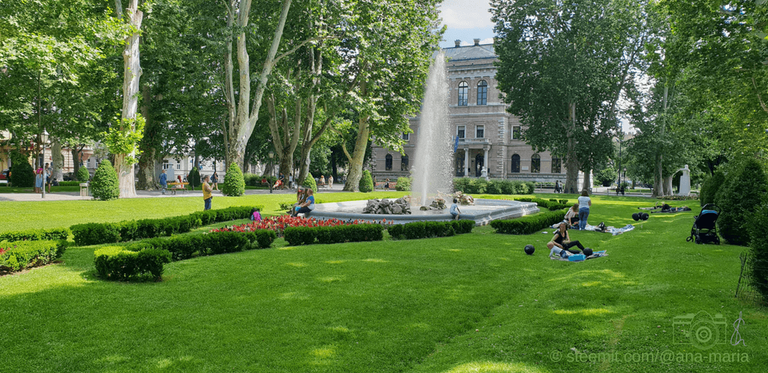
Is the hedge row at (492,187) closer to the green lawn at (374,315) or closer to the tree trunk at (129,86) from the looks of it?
the tree trunk at (129,86)

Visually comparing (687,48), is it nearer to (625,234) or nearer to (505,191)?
(625,234)

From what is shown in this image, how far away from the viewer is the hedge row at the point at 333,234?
12.0 metres

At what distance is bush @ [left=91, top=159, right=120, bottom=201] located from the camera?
19.8m

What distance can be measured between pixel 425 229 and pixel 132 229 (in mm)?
7615

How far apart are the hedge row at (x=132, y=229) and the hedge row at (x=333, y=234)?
3.58 metres

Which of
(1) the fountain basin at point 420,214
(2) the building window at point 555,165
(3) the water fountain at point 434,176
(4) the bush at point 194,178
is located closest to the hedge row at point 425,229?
(1) the fountain basin at point 420,214

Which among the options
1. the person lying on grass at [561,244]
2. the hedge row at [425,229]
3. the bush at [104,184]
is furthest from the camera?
the bush at [104,184]

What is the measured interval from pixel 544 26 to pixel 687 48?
22913 mm

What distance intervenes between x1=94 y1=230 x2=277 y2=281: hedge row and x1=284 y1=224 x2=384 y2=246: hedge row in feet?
2.08

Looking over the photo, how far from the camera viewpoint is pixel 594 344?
493 cm

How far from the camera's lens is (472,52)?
66938mm

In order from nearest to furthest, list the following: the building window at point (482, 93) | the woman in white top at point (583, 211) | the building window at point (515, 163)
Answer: the woman in white top at point (583, 211) < the building window at point (515, 163) < the building window at point (482, 93)

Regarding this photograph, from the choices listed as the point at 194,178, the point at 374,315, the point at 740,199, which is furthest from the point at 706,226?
the point at 194,178

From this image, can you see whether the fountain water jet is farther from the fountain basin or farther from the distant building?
the distant building
